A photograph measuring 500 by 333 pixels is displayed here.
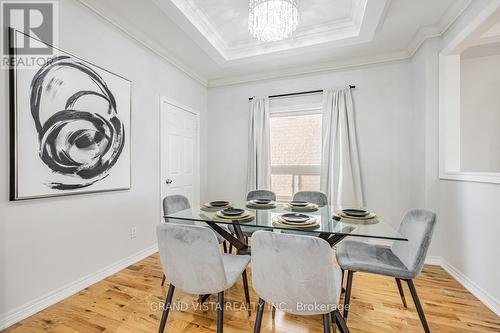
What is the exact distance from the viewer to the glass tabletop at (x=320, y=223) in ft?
4.76

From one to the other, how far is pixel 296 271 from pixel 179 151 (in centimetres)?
280

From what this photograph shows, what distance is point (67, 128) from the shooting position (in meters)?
1.93

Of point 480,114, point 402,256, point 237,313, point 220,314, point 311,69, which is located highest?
point 311,69

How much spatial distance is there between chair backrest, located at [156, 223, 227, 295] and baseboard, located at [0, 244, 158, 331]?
50.3 inches

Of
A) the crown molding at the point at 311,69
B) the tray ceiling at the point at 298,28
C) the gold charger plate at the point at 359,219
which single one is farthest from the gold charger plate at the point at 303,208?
the crown molding at the point at 311,69

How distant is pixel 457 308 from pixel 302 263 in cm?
171

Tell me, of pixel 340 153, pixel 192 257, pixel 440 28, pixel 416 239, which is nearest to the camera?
pixel 192 257

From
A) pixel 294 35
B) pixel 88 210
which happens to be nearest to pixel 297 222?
pixel 88 210

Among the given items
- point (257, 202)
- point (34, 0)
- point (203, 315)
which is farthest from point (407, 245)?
point (34, 0)

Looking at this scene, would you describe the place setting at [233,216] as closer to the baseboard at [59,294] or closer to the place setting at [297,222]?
the place setting at [297,222]

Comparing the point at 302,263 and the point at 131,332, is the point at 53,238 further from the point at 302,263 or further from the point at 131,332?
the point at 302,263

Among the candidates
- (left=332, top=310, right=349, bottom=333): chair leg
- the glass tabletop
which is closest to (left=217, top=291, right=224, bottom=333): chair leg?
the glass tabletop

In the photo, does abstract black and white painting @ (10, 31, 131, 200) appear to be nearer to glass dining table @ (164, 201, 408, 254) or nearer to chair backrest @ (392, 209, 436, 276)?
glass dining table @ (164, 201, 408, 254)

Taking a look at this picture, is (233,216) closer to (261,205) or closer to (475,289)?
(261,205)
